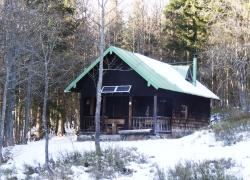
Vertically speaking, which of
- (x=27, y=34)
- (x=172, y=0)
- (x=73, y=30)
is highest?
(x=172, y=0)

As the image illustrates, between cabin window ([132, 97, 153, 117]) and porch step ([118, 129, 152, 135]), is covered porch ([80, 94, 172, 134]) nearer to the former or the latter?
cabin window ([132, 97, 153, 117])

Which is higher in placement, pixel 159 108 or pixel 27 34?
pixel 27 34

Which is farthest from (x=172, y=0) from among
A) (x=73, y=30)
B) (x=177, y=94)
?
(x=177, y=94)

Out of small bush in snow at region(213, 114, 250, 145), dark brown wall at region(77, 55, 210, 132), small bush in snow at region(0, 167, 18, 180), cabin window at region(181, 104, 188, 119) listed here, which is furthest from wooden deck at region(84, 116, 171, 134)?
small bush in snow at region(0, 167, 18, 180)

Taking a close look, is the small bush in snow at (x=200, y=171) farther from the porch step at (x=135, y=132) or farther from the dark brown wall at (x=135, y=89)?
the dark brown wall at (x=135, y=89)

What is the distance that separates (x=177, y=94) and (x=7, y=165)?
13.6 m

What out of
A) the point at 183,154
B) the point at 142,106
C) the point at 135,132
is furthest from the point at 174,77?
the point at 183,154

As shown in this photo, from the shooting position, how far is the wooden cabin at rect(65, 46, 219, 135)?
28.9 meters

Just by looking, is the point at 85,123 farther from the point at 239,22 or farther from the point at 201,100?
the point at 239,22

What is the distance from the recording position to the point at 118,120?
98.4 ft

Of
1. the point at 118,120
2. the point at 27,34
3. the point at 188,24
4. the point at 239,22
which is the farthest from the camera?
the point at 188,24

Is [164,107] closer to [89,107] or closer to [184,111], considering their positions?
[184,111]

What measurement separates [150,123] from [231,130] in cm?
882

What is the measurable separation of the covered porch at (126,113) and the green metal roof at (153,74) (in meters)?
1.61
